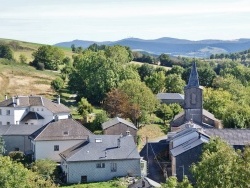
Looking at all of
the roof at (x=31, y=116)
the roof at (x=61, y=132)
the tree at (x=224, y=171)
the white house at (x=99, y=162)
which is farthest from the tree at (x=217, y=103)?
the tree at (x=224, y=171)

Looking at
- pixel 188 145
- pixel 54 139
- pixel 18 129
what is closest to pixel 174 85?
pixel 18 129

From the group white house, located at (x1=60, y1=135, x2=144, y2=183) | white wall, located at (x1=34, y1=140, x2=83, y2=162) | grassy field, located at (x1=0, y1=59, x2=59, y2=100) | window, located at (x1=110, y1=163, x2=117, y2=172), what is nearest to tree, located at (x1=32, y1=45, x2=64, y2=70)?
grassy field, located at (x1=0, y1=59, x2=59, y2=100)

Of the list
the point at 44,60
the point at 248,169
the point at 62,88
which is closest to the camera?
the point at 248,169

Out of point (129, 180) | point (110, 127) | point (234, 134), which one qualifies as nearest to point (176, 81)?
point (110, 127)

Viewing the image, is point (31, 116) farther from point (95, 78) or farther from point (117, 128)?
point (95, 78)

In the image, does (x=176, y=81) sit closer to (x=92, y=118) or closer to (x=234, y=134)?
(x=92, y=118)

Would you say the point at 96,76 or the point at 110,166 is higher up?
the point at 96,76
